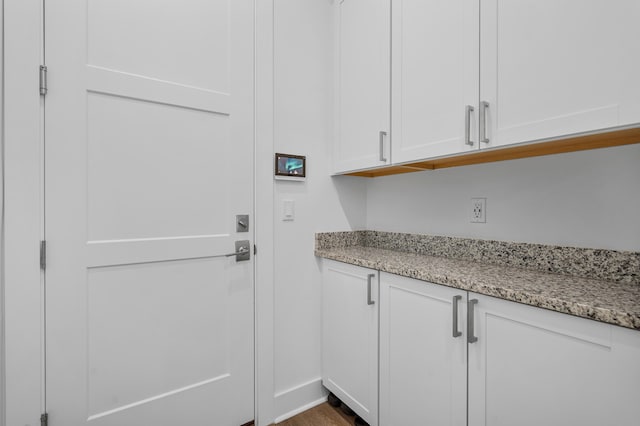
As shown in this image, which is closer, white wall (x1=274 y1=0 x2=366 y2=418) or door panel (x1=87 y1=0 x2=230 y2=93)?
door panel (x1=87 y1=0 x2=230 y2=93)

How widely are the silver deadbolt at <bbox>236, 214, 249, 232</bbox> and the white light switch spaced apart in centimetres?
22

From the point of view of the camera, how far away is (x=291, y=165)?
1.77 m

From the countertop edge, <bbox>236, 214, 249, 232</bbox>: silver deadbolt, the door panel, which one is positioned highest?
the door panel

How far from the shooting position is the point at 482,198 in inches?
59.1

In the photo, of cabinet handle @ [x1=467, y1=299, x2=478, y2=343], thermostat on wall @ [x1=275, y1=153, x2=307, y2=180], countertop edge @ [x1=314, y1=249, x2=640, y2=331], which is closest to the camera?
countertop edge @ [x1=314, y1=249, x2=640, y2=331]

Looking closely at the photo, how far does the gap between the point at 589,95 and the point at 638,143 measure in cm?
34

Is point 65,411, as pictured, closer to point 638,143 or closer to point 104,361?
point 104,361

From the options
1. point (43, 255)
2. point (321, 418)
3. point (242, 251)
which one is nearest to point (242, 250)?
point (242, 251)

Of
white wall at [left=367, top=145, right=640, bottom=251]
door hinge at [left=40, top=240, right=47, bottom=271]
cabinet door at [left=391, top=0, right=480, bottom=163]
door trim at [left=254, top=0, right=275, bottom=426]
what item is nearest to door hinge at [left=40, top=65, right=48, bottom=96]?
door hinge at [left=40, top=240, right=47, bottom=271]

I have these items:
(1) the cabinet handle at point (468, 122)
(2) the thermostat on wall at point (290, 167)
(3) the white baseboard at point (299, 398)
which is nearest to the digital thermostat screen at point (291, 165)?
(2) the thermostat on wall at point (290, 167)

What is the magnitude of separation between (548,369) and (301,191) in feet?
4.37

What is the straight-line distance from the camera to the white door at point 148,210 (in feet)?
4.03

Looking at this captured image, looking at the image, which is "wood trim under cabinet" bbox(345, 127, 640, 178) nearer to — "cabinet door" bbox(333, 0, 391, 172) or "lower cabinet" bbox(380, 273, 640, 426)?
"cabinet door" bbox(333, 0, 391, 172)

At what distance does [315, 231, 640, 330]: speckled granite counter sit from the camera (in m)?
0.81
